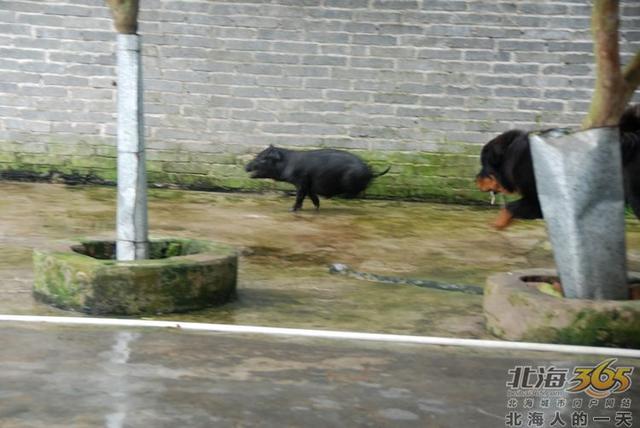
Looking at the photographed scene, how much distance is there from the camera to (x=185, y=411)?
444 centimetres

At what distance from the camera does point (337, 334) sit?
581 centimetres

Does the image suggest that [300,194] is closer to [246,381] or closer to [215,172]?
[215,172]

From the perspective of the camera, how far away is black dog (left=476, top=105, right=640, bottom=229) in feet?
23.2

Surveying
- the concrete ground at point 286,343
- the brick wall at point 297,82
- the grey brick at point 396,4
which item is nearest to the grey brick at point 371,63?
the brick wall at point 297,82

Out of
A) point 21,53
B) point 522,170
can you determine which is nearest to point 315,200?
point 522,170

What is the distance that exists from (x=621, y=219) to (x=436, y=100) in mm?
5203

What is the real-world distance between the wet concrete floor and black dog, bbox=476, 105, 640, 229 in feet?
6.37

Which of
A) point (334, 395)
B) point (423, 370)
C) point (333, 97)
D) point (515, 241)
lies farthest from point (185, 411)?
point (333, 97)

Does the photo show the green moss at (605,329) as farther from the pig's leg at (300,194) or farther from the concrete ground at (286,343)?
the pig's leg at (300,194)

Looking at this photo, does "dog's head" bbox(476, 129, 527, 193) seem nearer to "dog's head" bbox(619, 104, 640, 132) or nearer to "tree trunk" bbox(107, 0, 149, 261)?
"dog's head" bbox(619, 104, 640, 132)

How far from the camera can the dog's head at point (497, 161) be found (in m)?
7.89

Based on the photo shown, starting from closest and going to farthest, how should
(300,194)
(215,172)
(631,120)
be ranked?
(631,120) < (300,194) < (215,172)

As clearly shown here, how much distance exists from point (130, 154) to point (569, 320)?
Result: 2651mm
